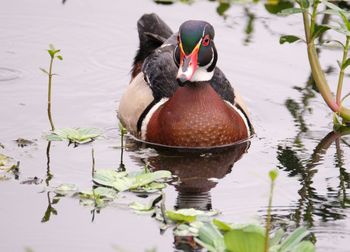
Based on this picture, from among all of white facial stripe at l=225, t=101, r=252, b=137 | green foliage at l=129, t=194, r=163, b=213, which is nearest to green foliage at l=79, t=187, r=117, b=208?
green foliage at l=129, t=194, r=163, b=213

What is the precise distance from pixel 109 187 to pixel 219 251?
151 centimetres

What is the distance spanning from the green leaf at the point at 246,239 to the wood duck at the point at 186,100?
2.65 m

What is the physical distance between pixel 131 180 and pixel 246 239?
179cm

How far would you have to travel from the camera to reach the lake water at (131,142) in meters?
7.45

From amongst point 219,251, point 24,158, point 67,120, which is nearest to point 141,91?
point 67,120

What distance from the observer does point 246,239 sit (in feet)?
21.4

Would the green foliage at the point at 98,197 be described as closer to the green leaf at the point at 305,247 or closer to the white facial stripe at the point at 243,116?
the green leaf at the point at 305,247

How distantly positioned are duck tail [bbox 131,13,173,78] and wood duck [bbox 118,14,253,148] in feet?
2.10

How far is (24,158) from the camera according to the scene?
8664mm

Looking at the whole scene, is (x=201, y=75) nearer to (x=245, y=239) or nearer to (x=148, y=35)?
(x=148, y=35)

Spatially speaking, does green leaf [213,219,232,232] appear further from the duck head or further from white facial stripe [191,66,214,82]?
white facial stripe [191,66,214,82]

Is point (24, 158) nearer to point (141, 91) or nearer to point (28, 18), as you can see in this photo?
point (141, 91)

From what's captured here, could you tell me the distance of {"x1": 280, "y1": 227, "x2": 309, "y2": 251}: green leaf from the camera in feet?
22.2

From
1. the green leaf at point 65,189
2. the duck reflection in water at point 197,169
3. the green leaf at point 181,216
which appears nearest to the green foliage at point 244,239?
the green leaf at point 181,216
